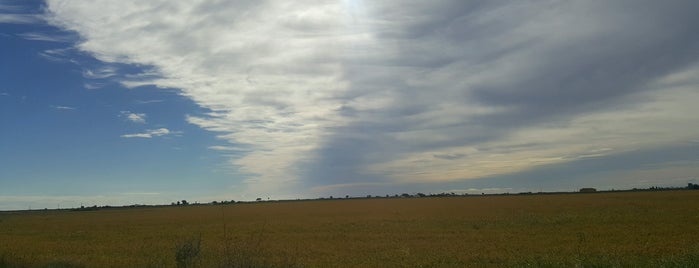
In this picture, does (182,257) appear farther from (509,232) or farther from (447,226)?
(447,226)

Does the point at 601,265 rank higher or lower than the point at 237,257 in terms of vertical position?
lower

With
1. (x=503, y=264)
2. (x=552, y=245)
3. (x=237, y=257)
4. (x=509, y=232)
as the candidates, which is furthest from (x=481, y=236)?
(x=237, y=257)

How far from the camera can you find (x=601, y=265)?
49.2 ft

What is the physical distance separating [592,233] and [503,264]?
52.2 feet

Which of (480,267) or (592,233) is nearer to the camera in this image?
(480,267)

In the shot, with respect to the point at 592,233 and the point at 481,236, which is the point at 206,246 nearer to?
the point at 481,236

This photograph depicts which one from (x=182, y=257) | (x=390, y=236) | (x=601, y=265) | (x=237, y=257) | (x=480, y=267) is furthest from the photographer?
(x=390, y=236)

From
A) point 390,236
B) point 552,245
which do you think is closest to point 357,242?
point 390,236

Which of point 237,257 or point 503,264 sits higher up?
point 237,257

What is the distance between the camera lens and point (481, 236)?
101 feet

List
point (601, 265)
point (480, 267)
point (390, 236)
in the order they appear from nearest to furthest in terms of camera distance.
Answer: point (601, 265) → point (480, 267) → point (390, 236)

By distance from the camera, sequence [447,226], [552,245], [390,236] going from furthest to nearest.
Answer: [447,226] < [390,236] < [552,245]

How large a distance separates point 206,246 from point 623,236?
22338 millimetres

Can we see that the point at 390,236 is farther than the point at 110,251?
Yes
